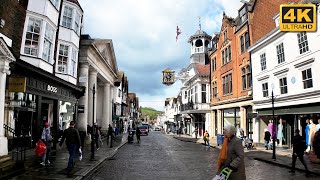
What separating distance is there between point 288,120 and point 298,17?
15871mm

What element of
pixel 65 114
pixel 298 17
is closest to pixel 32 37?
pixel 65 114

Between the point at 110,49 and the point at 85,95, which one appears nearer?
the point at 85,95

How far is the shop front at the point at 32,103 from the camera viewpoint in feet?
45.8

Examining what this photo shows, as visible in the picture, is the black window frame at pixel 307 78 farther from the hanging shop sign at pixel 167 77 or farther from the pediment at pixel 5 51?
the hanging shop sign at pixel 167 77

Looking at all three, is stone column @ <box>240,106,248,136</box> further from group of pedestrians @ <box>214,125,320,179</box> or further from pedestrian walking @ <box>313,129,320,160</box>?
group of pedestrians @ <box>214,125,320,179</box>

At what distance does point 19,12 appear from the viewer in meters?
14.2

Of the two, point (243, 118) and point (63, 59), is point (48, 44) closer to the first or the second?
point (63, 59)

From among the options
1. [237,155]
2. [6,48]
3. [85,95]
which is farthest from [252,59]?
[237,155]

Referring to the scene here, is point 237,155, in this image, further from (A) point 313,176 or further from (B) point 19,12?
(B) point 19,12

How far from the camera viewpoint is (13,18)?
13.5 metres

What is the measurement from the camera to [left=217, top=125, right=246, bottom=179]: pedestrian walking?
18.8ft

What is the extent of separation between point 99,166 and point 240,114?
18.5 m

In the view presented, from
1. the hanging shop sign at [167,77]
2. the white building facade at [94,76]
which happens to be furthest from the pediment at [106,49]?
the hanging shop sign at [167,77]

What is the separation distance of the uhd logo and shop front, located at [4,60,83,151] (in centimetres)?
949
